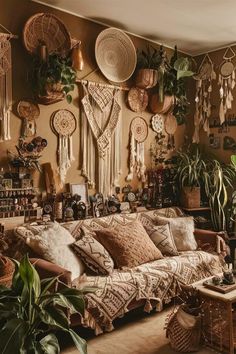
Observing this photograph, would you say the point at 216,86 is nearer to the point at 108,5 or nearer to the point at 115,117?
the point at 115,117

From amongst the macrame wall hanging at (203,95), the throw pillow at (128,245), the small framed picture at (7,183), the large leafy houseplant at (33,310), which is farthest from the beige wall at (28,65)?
the large leafy houseplant at (33,310)

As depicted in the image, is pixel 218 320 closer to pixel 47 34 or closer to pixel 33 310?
pixel 33 310

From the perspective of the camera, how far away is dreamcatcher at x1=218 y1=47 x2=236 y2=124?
4.31m

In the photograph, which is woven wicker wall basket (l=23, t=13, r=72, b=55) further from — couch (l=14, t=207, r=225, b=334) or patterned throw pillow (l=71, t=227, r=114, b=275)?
patterned throw pillow (l=71, t=227, r=114, b=275)

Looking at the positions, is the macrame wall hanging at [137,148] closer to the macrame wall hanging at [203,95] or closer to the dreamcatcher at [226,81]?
the macrame wall hanging at [203,95]

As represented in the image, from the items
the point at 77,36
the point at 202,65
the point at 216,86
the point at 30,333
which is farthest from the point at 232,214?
the point at 30,333

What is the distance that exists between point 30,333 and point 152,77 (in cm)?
302

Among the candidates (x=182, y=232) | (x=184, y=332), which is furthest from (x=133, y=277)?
(x=182, y=232)

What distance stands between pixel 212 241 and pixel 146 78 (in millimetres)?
1929

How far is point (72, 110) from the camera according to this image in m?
3.55

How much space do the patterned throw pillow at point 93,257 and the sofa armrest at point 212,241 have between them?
1213 millimetres

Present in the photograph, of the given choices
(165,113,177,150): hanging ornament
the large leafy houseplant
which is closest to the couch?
the large leafy houseplant

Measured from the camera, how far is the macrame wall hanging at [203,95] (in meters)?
4.55

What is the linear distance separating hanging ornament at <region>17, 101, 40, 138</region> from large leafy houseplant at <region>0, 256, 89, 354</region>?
1.58 metres
